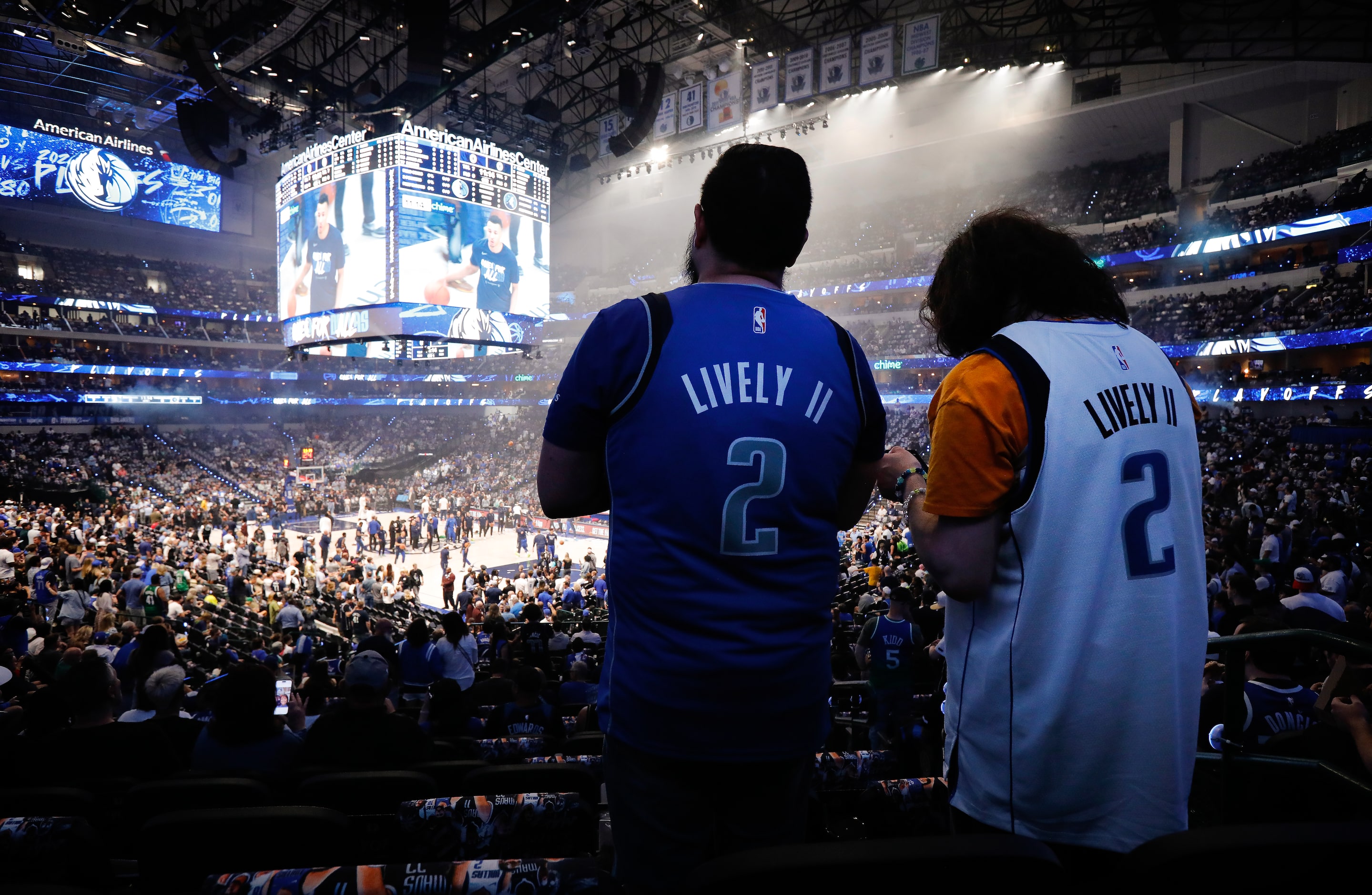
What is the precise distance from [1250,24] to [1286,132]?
13.4m

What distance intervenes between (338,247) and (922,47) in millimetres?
14409

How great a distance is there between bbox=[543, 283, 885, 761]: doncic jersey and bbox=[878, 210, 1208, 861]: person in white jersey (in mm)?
248

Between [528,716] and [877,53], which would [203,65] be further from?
[528,716]

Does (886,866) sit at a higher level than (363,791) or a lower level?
higher

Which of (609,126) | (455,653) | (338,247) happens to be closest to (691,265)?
(455,653)

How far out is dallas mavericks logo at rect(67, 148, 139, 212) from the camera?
120 feet

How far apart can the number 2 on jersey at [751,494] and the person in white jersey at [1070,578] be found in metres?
0.28

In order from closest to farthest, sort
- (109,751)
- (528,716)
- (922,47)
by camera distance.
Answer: (109,751) → (528,716) → (922,47)

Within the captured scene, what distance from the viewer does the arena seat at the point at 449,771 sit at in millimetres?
2568

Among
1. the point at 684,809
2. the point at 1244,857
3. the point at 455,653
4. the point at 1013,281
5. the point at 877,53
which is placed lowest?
the point at 455,653

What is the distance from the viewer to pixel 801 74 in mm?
18359

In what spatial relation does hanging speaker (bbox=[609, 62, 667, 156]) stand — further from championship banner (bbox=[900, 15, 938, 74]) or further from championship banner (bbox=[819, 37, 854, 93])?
championship banner (bbox=[900, 15, 938, 74])

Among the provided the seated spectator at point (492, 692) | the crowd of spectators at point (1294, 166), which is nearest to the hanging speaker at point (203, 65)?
the seated spectator at point (492, 692)

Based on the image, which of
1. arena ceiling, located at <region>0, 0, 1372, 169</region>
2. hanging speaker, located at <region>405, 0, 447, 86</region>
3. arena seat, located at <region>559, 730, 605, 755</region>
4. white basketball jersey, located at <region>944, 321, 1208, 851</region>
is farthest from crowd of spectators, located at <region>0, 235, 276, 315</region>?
white basketball jersey, located at <region>944, 321, 1208, 851</region>
